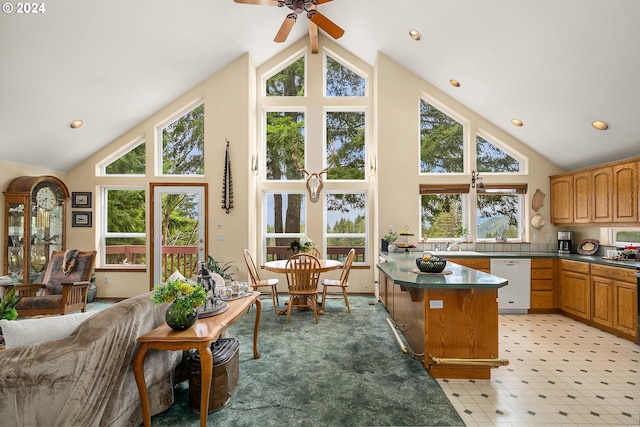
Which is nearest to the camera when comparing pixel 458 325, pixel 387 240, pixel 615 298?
pixel 458 325

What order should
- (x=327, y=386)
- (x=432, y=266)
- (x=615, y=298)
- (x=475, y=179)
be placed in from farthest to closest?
(x=475, y=179) → (x=615, y=298) → (x=432, y=266) → (x=327, y=386)

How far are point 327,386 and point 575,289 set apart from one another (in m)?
4.02

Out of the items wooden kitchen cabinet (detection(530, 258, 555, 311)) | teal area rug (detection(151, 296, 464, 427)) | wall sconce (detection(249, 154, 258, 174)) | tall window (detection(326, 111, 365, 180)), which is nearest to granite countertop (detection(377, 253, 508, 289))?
teal area rug (detection(151, 296, 464, 427))

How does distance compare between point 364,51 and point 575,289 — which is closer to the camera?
point 575,289

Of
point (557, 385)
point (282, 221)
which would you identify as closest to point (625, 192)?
point (557, 385)

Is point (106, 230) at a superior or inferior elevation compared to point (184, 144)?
inferior

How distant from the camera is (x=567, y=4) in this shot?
297 cm

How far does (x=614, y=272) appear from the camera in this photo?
401cm

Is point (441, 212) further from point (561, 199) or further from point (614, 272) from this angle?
point (614, 272)

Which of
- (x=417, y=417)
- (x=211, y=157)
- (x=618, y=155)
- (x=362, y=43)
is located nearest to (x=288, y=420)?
(x=417, y=417)

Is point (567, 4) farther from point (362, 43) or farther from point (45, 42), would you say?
point (45, 42)

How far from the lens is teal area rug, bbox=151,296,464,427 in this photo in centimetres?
230

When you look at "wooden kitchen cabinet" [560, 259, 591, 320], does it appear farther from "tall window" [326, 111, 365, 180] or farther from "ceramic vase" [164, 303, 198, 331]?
"ceramic vase" [164, 303, 198, 331]

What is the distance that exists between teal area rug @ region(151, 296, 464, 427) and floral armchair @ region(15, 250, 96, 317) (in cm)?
219
